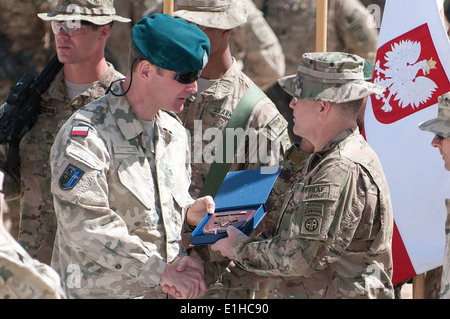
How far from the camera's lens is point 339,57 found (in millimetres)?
4324

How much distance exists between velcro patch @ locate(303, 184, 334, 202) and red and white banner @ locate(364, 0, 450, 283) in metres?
1.78

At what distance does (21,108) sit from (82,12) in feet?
2.29

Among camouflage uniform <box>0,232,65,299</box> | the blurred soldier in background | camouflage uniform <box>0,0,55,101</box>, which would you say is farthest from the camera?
the blurred soldier in background

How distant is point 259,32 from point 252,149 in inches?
113

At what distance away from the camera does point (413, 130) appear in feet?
19.4

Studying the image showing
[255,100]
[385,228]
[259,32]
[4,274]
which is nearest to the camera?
[4,274]

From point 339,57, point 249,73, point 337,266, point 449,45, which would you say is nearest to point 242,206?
point 337,266

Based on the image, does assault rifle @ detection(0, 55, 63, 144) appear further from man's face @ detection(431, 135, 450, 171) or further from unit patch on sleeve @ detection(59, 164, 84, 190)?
man's face @ detection(431, 135, 450, 171)

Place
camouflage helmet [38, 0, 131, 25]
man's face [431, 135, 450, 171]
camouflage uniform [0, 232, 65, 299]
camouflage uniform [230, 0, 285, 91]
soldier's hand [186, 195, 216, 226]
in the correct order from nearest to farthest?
camouflage uniform [0, 232, 65, 299], man's face [431, 135, 450, 171], soldier's hand [186, 195, 216, 226], camouflage helmet [38, 0, 131, 25], camouflage uniform [230, 0, 285, 91]

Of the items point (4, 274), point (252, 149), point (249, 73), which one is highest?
point (4, 274)

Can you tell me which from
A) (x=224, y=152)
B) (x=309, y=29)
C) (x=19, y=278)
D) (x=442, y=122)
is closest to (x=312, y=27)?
(x=309, y=29)

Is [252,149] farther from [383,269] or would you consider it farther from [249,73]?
[249,73]

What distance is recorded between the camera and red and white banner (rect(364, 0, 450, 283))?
576 centimetres

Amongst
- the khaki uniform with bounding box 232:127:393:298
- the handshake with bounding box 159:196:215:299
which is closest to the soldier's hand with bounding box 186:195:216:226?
the handshake with bounding box 159:196:215:299
